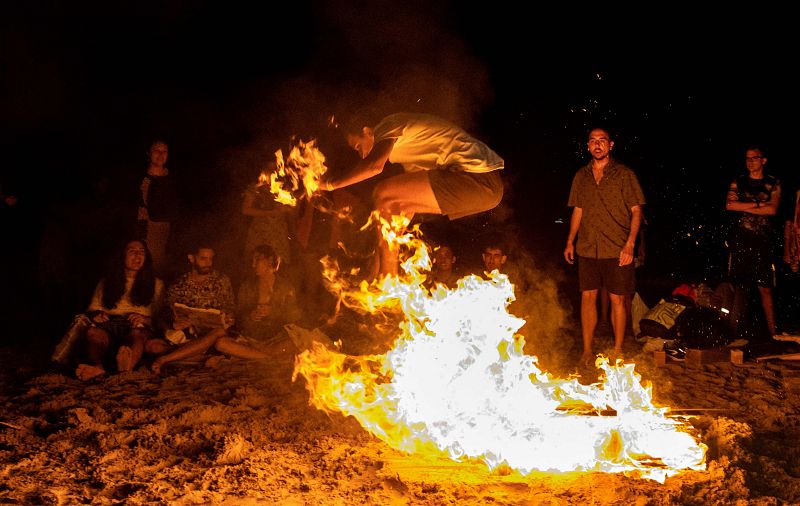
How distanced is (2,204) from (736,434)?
793 centimetres

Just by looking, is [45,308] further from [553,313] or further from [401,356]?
[553,313]

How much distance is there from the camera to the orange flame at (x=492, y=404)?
3.63 m

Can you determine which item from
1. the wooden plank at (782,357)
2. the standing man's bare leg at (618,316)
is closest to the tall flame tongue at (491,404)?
the standing man's bare leg at (618,316)

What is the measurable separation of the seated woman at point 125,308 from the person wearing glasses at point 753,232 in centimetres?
597

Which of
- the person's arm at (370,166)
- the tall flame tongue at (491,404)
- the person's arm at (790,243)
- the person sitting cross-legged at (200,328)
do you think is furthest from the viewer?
the person's arm at (790,243)

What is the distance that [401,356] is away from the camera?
4.32m

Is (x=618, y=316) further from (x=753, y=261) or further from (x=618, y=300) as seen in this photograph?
(x=753, y=261)

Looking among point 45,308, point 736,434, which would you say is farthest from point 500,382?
point 45,308

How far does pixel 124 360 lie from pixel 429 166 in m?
3.10

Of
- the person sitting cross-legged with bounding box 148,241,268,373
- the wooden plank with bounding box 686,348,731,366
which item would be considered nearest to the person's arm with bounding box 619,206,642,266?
the wooden plank with bounding box 686,348,731,366

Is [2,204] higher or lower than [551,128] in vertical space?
lower

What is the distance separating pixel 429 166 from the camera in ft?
17.6

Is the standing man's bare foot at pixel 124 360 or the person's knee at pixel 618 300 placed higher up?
the person's knee at pixel 618 300

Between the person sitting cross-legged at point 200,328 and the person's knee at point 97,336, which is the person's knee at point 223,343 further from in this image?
the person's knee at point 97,336
